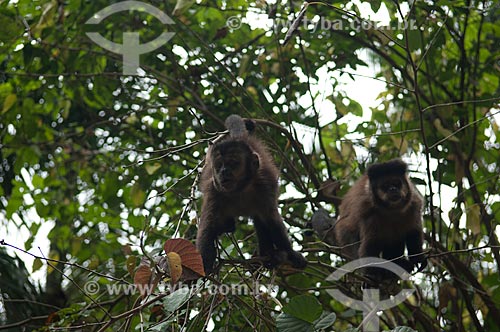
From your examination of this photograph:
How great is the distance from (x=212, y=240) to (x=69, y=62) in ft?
9.74

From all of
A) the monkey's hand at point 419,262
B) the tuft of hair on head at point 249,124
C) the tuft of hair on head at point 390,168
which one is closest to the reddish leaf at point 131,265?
the tuft of hair on head at point 249,124

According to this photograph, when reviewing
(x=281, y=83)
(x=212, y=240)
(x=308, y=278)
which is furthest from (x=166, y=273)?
(x=281, y=83)

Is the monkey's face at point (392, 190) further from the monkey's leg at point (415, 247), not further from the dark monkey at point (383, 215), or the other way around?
the monkey's leg at point (415, 247)

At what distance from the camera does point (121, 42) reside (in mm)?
7062

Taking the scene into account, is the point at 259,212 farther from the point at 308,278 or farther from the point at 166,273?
the point at 166,273

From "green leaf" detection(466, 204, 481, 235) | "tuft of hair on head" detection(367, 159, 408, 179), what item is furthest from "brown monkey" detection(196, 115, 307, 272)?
"green leaf" detection(466, 204, 481, 235)

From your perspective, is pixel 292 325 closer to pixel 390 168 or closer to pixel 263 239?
pixel 263 239

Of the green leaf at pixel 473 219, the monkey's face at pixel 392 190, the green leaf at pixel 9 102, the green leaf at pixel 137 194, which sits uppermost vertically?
the green leaf at pixel 9 102

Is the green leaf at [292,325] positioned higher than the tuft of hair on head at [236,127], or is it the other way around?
the tuft of hair on head at [236,127]

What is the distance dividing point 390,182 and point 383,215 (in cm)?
36

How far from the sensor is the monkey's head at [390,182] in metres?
5.95

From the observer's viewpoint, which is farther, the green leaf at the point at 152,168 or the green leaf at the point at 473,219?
the green leaf at the point at 152,168

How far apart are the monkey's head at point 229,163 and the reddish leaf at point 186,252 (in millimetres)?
1654

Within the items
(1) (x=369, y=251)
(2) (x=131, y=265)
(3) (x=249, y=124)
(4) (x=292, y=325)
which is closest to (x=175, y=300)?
(2) (x=131, y=265)
